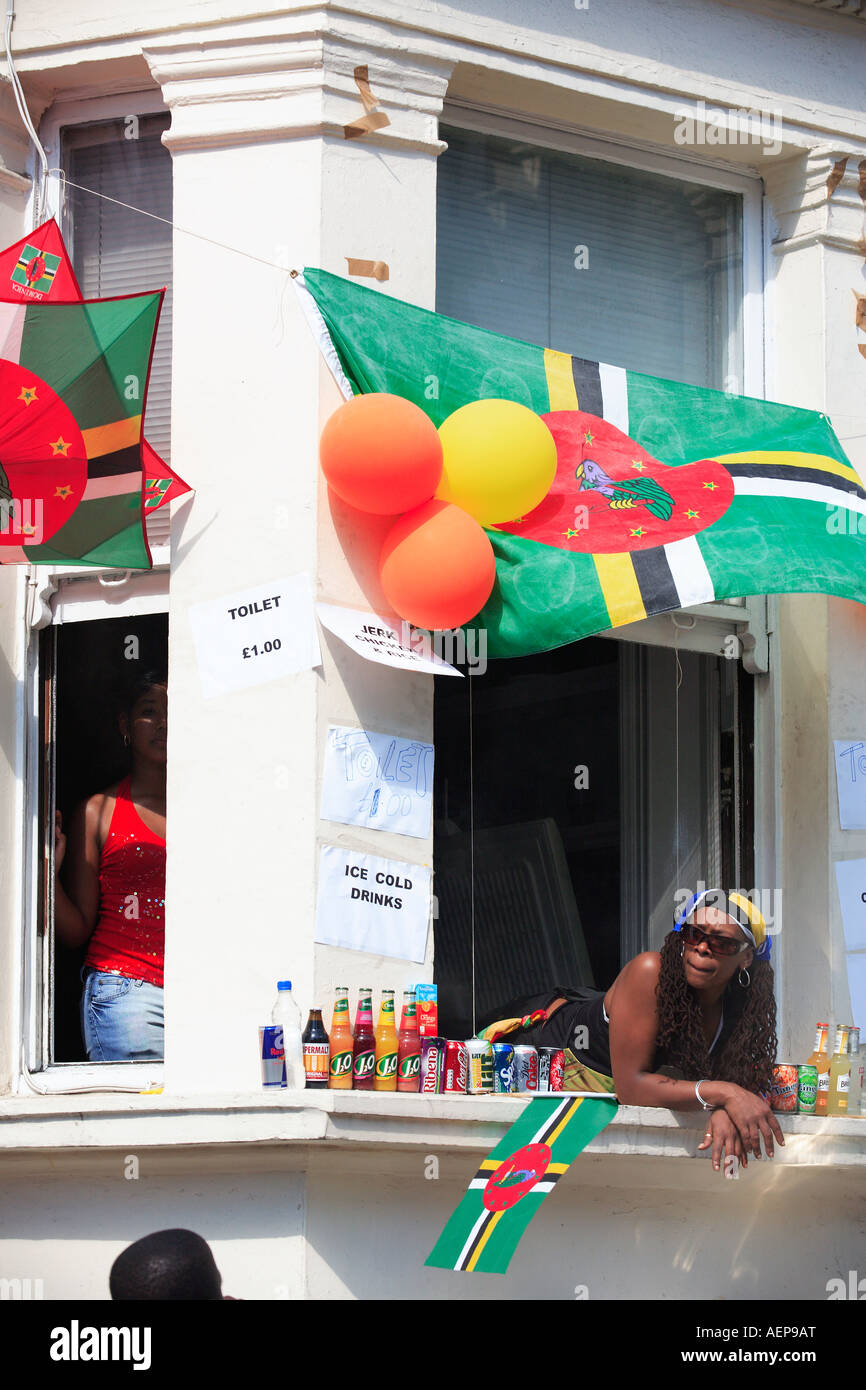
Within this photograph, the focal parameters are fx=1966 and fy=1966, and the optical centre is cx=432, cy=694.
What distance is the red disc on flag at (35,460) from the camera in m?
6.87

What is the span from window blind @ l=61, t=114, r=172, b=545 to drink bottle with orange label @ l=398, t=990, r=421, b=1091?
269 centimetres

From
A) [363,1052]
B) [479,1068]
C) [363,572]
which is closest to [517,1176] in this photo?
[479,1068]

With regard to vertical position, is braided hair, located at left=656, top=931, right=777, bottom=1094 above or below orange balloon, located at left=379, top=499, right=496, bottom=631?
below

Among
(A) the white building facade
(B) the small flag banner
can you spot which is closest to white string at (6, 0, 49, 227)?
(A) the white building facade

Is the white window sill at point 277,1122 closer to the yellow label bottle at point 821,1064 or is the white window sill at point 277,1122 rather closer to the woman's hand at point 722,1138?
the woman's hand at point 722,1138

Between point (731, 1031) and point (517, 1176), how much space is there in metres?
1.01

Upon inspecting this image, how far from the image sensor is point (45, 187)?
309 inches

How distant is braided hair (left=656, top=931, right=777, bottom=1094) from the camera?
696 cm

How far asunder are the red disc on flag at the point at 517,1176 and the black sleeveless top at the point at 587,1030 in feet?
1.96

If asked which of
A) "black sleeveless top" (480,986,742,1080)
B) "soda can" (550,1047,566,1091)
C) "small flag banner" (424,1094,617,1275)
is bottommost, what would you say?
"small flag banner" (424,1094,617,1275)

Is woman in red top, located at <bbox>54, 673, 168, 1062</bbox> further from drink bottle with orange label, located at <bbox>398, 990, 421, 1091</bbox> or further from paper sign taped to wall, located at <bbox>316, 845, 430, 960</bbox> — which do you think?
drink bottle with orange label, located at <bbox>398, 990, 421, 1091</bbox>

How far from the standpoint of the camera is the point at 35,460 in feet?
22.7

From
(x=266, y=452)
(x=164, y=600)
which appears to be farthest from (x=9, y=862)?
(x=266, y=452)

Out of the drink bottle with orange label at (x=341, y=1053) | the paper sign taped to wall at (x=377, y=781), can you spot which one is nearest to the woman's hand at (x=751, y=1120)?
the drink bottle with orange label at (x=341, y=1053)
